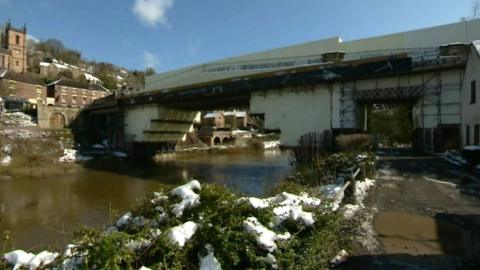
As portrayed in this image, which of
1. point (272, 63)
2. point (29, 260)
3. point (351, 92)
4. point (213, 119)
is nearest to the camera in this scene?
point (29, 260)

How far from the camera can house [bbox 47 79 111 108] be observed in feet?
210

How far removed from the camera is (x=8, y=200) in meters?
20.3

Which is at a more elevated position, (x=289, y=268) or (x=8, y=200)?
(x=289, y=268)

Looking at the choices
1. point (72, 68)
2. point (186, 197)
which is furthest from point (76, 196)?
point (72, 68)

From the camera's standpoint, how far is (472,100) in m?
19.5

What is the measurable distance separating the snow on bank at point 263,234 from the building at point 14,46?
311 feet

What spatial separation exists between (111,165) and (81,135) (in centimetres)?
1291

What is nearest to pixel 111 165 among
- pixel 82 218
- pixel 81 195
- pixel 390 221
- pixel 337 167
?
pixel 81 195

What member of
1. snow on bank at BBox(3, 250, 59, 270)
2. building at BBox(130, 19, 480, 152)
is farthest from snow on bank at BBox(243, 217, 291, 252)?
building at BBox(130, 19, 480, 152)

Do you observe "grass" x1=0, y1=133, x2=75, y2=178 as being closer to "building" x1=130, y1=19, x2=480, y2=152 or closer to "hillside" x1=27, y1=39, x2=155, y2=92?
"building" x1=130, y1=19, x2=480, y2=152

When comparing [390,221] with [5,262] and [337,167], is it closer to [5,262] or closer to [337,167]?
[337,167]

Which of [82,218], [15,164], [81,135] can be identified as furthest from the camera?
[81,135]

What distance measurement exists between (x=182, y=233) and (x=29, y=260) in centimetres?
219

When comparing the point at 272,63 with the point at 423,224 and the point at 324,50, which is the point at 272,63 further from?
the point at 423,224
